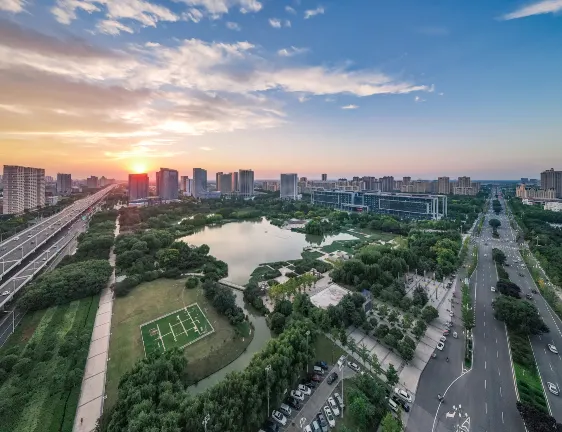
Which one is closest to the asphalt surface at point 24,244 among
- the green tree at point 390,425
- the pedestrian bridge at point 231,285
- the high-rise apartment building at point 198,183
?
the pedestrian bridge at point 231,285

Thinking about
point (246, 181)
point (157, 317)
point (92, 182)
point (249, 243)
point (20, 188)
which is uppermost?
point (92, 182)

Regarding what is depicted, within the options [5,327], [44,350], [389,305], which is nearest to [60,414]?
[44,350]

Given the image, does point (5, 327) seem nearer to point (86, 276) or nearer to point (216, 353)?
point (86, 276)

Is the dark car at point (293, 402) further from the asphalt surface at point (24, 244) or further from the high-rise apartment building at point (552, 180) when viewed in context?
the high-rise apartment building at point (552, 180)

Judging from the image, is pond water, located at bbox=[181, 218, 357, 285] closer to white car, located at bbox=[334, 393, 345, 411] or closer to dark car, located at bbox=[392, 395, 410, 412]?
white car, located at bbox=[334, 393, 345, 411]

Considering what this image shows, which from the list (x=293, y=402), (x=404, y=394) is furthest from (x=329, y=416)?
(x=404, y=394)

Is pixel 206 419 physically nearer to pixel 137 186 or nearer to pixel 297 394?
pixel 297 394
